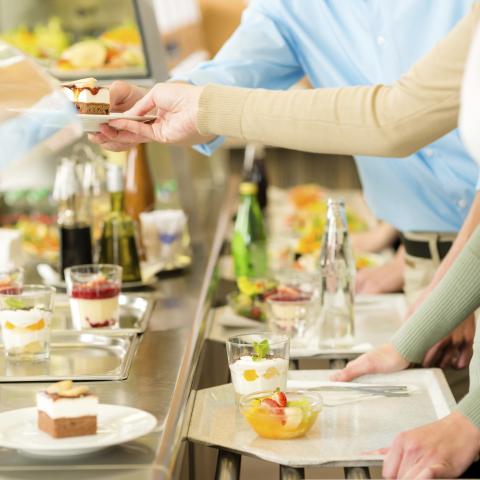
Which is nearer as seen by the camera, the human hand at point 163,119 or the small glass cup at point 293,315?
the human hand at point 163,119

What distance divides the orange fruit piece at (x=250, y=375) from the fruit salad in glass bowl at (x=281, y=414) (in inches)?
3.9

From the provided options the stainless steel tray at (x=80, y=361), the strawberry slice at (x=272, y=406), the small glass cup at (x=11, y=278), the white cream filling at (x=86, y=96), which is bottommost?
the stainless steel tray at (x=80, y=361)

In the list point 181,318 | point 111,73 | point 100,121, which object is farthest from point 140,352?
point 111,73

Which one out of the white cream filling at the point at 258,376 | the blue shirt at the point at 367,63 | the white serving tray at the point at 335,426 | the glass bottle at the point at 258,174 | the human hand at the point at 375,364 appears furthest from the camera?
the glass bottle at the point at 258,174

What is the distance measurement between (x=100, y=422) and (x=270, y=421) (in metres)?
0.27

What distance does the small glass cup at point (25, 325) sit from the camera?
81.3 inches

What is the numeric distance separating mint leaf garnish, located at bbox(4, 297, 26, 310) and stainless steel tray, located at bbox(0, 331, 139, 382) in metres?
0.10

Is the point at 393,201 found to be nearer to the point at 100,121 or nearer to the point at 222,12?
the point at 100,121

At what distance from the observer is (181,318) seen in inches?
Result: 97.4

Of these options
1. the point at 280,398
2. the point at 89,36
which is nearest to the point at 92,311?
the point at 280,398

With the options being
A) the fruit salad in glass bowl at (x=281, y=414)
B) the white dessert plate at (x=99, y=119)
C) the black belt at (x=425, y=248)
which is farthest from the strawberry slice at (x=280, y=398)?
the black belt at (x=425, y=248)

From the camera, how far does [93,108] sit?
2070 millimetres

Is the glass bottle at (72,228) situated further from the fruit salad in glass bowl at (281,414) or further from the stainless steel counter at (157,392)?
the fruit salad in glass bowl at (281,414)

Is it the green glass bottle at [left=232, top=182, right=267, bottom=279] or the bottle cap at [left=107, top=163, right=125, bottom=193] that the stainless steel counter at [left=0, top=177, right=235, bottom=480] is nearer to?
the green glass bottle at [left=232, top=182, right=267, bottom=279]
